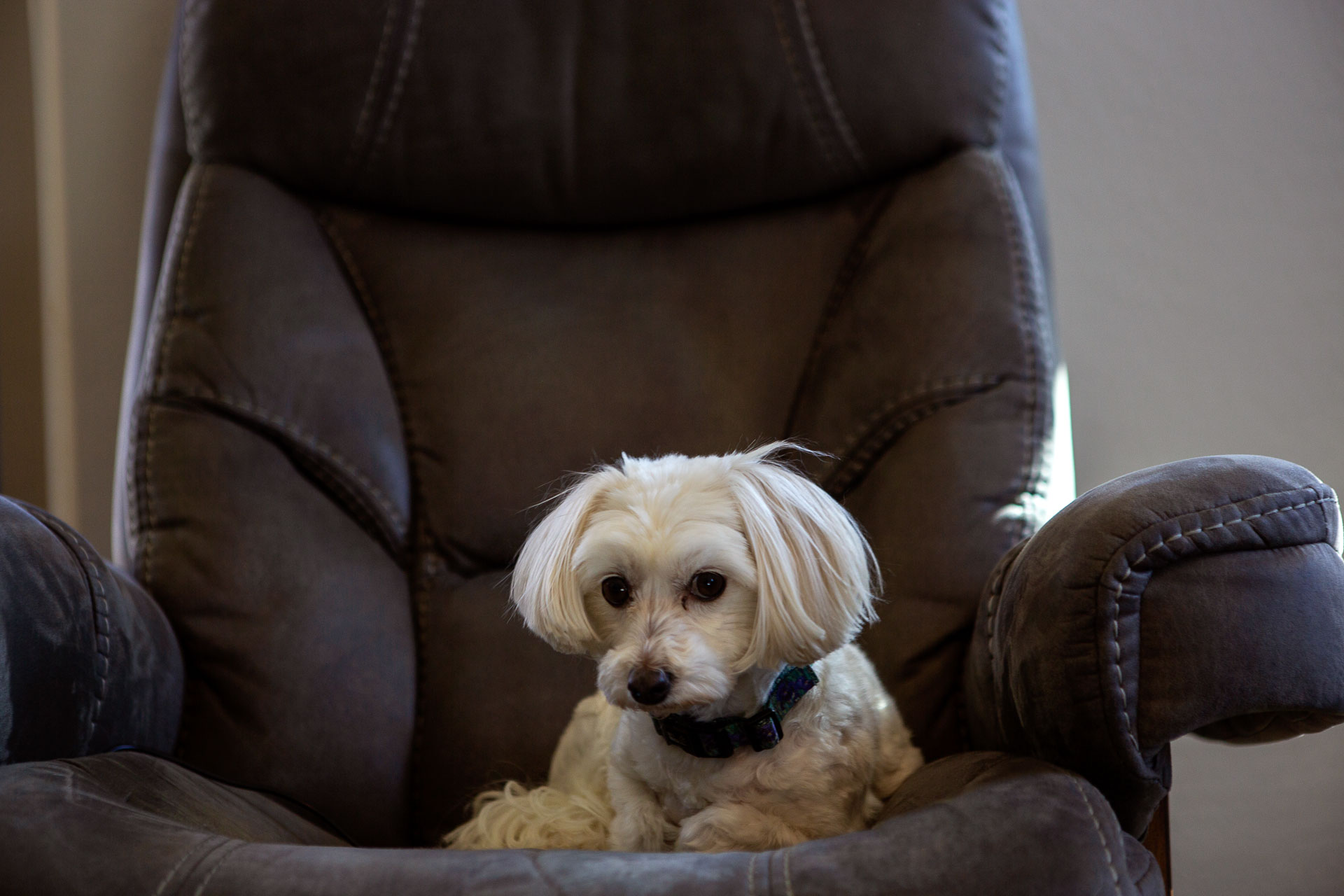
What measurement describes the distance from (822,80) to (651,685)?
38.5 inches

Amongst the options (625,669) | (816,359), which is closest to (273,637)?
(625,669)

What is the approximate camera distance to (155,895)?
0.71m

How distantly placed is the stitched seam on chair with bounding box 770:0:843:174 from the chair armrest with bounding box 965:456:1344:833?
0.79m

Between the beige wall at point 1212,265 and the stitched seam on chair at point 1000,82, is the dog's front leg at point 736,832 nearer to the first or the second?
the stitched seam on chair at point 1000,82

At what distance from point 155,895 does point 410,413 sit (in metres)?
0.89

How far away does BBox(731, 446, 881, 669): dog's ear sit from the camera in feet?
3.04

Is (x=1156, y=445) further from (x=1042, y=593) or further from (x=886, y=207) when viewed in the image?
(x=1042, y=593)

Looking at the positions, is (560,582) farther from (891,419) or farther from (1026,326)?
(1026,326)

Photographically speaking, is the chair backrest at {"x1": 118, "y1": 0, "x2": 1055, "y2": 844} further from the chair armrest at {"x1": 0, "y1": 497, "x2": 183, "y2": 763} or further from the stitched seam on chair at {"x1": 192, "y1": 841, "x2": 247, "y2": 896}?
the stitched seam on chair at {"x1": 192, "y1": 841, "x2": 247, "y2": 896}

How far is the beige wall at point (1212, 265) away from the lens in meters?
1.75

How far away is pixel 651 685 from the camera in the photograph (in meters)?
0.91

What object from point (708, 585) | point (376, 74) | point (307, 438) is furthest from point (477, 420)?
point (708, 585)

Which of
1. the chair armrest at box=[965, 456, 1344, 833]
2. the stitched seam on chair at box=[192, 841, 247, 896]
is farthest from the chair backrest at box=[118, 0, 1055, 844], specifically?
the stitched seam on chair at box=[192, 841, 247, 896]

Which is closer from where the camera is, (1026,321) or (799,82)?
(1026,321)
